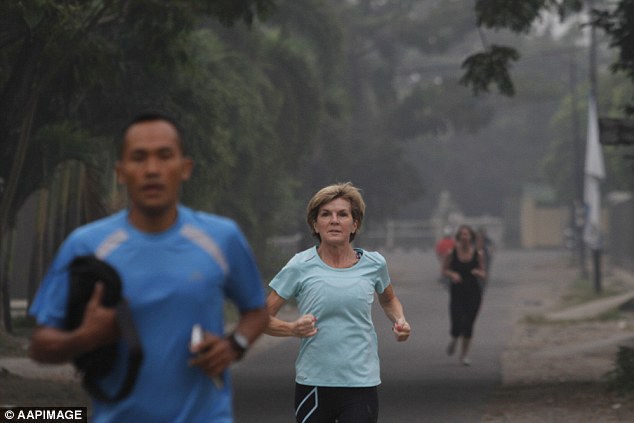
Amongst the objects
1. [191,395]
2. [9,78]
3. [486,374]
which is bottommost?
[486,374]

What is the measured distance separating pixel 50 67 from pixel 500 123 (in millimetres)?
76111

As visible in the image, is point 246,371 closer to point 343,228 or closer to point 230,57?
point 343,228

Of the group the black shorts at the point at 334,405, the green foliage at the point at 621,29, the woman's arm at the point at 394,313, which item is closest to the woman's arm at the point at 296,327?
the black shorts at the point at 334,405

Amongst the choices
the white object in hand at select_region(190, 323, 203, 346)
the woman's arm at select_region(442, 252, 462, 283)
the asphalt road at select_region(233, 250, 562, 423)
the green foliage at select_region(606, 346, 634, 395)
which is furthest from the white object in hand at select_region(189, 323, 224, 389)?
the woman's arm at select_region(442, 252, 462, 283)

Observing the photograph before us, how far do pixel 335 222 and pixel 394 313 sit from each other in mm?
558

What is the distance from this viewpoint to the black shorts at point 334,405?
7.13m

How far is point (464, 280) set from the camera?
1734 cm

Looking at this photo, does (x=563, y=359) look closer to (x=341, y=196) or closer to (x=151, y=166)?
(x=341, y=196)

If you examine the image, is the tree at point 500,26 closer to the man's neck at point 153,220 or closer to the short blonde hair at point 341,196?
the short blonde hair at point 341,196

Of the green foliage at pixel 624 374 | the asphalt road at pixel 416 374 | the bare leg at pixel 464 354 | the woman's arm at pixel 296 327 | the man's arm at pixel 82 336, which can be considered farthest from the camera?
the bare leg at pixel 464 354

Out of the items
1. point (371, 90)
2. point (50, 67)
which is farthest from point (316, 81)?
point (371, 90)

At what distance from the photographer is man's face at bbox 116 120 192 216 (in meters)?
4.40

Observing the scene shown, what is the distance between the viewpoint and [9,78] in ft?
50.4

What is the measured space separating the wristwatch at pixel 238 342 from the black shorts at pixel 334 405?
8.48ft
